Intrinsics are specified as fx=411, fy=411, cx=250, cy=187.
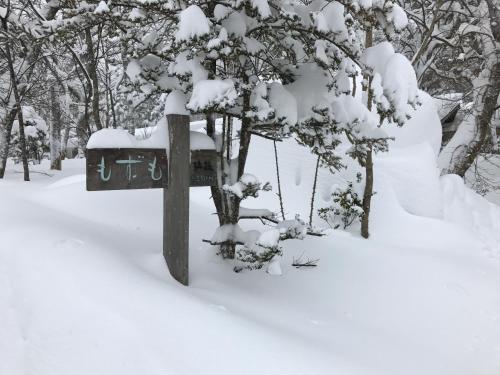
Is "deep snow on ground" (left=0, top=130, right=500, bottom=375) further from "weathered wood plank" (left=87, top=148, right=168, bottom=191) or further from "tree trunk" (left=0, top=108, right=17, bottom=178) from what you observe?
"tree trunk" (left=0, top=108, right=17, bottom=178)

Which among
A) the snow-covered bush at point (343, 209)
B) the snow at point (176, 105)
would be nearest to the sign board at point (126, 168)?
the snow at point (176, 105)

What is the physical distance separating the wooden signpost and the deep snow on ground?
0.90 ft

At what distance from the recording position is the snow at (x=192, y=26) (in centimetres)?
276

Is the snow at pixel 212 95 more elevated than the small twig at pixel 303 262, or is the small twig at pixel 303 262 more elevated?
the snow at pixel 212 95

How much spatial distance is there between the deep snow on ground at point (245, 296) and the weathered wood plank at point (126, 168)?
1.70ft

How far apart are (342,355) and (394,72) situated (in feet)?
7.13

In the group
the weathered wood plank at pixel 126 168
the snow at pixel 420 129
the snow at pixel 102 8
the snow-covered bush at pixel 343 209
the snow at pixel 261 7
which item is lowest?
the snow-covered bush at pixel 343 209

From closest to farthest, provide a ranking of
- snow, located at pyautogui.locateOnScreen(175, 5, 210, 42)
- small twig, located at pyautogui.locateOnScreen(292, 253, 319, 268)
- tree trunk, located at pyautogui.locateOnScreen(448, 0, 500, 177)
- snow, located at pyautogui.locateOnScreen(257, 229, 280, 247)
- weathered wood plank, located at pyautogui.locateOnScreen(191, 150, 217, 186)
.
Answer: snow, located at pyautogui.locateOnScreen(175, 5, 210, 42) → snow, located at pyautogui.locateOnScreen(257, 229, 280, 247) → weathered wood plank, located at pyautogui.locateOnScreen(191, 150, 217, 186) → small twig, located at pyautogui.locateOnScreen(292, 253, 319, 268) → tree trunk, located at pyautogui.locateOnScreen(448, 0, 500, 177)

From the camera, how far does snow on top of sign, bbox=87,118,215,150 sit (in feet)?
9.80

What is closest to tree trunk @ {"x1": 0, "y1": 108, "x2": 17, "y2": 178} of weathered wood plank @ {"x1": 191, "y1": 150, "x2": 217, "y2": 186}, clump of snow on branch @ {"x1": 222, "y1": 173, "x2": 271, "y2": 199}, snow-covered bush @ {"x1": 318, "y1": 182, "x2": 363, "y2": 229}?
snow-covered bush @ {"x1": 318, "y1": 182, "x2": 363, "y2": 229}

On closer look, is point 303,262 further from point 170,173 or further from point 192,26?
point 192,26

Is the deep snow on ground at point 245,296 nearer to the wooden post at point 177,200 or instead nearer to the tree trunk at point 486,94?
the wooden post at point 177,200

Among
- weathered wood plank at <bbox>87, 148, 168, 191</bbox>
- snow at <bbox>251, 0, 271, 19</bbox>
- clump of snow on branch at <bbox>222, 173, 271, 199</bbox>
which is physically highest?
snow at <bbox>251, 0, 271, 19</bbox>

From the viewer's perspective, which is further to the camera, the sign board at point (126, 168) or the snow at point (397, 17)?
the snow at point (397, 17)
